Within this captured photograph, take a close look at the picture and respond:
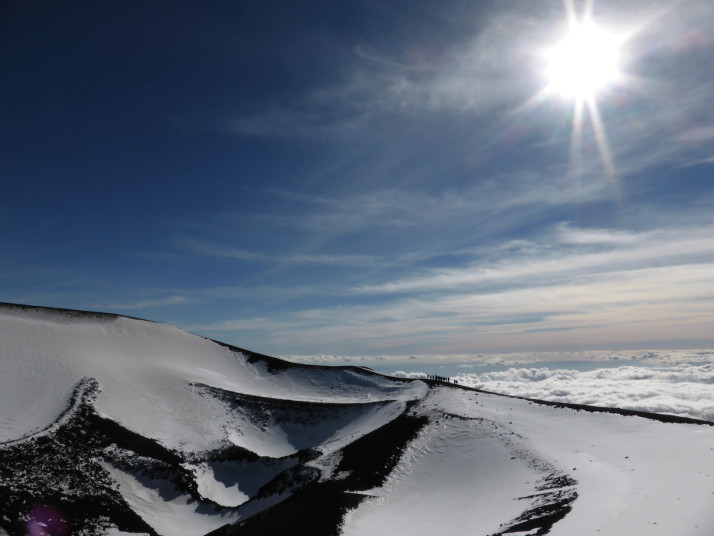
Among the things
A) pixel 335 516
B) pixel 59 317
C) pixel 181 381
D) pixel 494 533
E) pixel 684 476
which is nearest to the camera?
pixel 494 533

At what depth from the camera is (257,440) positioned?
45.7 metres

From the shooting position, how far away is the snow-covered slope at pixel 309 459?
22.4 m

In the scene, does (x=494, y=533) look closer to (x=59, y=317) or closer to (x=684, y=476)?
(x=684, y=476)

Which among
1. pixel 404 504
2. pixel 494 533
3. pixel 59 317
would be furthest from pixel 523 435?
pixel 59 317

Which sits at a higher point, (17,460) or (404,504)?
(17,460)

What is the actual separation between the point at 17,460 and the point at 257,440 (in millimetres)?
21661

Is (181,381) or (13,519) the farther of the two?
(181,381)

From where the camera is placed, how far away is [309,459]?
35.6m

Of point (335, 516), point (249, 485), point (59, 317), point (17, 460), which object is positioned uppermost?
point (59, 317)

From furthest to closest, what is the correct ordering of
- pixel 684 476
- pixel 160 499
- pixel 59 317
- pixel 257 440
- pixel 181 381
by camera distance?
pixel 59 317
pixel 181 381
pixel 257 440
pixel 160 499
pixel 684 476

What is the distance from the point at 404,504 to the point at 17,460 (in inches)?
1113

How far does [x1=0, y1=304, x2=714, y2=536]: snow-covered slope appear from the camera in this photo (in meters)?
22.4

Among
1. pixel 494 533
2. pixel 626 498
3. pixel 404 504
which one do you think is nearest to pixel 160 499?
pixel 404 504

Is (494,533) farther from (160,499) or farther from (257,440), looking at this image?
(257,440)
